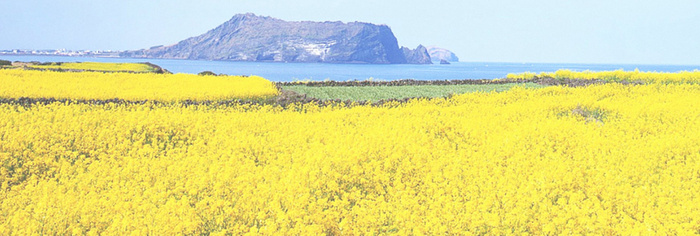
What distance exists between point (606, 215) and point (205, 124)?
28.2 feet

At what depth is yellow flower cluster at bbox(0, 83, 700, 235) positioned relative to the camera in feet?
17.6

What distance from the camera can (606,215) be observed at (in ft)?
17.8

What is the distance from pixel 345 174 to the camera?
7406mm

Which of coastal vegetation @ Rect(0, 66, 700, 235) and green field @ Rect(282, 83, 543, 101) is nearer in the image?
coastal vegetation @ Rect(0, 66, 700, 235)

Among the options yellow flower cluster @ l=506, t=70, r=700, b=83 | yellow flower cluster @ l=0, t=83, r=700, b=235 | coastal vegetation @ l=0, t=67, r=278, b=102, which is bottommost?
yellow flower cluster @ l=0, t=83, r=700, b=235

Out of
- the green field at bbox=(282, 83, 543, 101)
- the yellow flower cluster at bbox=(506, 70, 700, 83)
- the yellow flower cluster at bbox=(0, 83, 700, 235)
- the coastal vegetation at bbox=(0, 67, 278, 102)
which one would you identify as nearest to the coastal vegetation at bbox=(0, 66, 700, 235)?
Result: the yellow flower cluster at bbox=(0, 83, 700, 235)

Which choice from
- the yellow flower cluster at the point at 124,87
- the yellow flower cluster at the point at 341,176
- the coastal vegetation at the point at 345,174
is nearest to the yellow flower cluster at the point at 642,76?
the coastal vegetation at the point at 345,174

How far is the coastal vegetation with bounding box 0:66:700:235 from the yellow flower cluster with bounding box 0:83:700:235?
0.03 meters

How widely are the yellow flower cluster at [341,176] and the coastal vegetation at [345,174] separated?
3 cm

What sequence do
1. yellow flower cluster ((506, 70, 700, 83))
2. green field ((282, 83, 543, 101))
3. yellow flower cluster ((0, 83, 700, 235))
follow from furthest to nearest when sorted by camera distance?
yellow flower cluster ((506, 70, 700, 83)) → green field ((282, 83, 543, 101)) → yellow flower cluster ((0, 83, 700, 235))

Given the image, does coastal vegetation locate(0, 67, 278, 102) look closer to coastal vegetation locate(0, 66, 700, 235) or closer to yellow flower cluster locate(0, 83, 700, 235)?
coastal vegetation locate(0, 66, 700, 235)

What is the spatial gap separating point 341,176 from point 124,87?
15.7 meters

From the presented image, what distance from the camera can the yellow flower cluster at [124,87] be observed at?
56.4 ft

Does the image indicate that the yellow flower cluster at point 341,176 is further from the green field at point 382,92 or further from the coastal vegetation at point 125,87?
the green field at point 382,92
